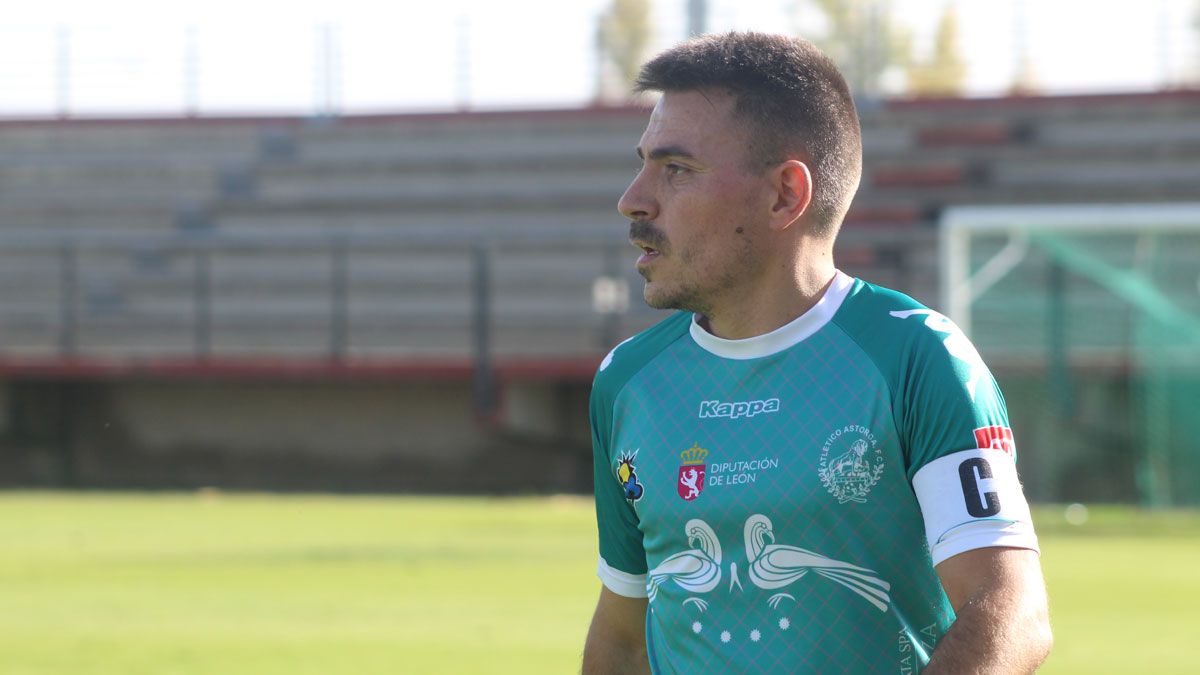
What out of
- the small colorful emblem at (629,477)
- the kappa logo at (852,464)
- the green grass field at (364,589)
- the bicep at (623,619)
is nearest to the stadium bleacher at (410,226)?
the green grass field at (364,589)

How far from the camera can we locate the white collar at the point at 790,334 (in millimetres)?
2943

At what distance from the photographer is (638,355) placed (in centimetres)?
315

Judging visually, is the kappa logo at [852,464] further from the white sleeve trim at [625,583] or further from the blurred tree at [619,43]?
the blurred tree at [619,43]

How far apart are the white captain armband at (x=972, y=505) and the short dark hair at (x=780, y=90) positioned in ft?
1.73

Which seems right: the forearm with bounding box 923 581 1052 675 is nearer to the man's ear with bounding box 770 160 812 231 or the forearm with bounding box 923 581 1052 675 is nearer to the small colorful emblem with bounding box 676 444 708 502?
the small colorful emblem with bounding box 676 444 708 502

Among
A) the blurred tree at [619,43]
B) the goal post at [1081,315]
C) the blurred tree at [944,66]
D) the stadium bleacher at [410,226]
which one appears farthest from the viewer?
the blurred tree at [619,43]

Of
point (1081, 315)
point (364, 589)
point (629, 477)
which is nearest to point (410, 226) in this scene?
point (1081, 315)

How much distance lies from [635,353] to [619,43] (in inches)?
941

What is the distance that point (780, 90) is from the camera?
2885 mm

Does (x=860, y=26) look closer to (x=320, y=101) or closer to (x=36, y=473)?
(x=320, y=101)

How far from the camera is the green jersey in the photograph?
105 inches

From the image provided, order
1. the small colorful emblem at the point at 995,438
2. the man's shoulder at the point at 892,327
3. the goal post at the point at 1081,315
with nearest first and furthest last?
the small colorful emblem at the point at 995,438 < the man's shoulder at the point at 892,327 < the goal post at the point at 1081,315

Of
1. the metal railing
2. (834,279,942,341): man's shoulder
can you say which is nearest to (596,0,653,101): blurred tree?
the metal railing

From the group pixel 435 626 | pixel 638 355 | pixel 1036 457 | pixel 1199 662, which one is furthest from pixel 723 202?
pixel 1036 457
